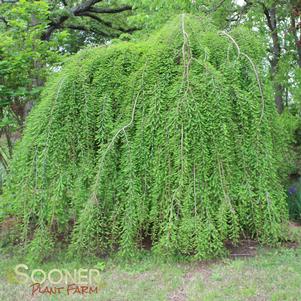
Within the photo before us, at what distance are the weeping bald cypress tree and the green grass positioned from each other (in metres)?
0.16

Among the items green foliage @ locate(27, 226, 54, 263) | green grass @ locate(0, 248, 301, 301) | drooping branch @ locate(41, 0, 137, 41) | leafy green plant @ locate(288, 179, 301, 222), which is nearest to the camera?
green grass @ locate(0, 248, 301, 301)

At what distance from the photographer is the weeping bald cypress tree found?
3135 mm

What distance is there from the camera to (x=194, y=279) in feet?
9.70

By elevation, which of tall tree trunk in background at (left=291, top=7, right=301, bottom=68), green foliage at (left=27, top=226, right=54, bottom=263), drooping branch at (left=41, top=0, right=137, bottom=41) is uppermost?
drooping branch at (left=41, top=0, right=137, bottom=41)

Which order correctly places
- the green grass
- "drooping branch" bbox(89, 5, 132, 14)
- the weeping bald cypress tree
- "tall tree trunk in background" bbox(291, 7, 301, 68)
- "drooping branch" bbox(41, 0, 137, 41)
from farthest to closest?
"drooping branch" bbox(89, 5, 132, 14) < "drooping branch" bbox(41, 0, 137, 41) < "tall tree trunk in background" bbox(291, 7, 301, 68) < the weeping bald cypress tree < the green grass

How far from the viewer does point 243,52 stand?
3.47 m

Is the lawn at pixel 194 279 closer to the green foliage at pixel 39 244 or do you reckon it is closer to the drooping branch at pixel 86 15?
the green foliage at pixel 39 244

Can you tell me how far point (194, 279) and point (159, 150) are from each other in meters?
1.12

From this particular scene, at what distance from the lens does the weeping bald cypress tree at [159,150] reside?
313cm

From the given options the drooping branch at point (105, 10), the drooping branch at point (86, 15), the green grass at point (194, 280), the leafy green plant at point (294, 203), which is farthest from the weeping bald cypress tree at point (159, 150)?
the drooping branch at point (105, 10)

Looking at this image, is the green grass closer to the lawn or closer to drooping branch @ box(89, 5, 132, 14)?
the lawn

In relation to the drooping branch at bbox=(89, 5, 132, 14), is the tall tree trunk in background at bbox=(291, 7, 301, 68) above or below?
below

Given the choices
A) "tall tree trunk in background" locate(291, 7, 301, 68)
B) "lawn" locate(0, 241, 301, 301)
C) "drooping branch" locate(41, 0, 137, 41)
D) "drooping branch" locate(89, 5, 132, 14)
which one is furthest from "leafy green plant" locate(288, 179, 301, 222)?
"drooping branch" locate(89, 5, 132, 14)

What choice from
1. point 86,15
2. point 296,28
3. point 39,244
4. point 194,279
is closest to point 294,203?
point 194,279
